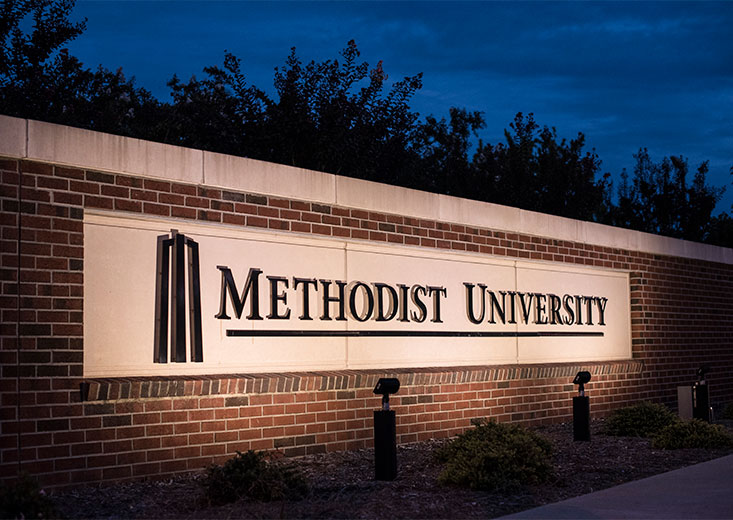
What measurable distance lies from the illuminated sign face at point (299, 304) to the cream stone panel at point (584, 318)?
0.03m

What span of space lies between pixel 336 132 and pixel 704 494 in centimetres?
1279

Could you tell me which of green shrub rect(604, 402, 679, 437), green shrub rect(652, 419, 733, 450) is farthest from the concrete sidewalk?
green shrub rect(604, 402, 679, 437)

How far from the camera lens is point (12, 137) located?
8.50 m

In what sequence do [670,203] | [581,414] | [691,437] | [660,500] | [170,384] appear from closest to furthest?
1. [660,500]
2. [170,384]
3. [691,437]
4. [581,414]
5. [670,203]

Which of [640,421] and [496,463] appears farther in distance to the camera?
[640,421]

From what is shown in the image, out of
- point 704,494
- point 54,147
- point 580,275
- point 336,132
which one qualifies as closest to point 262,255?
point 54,147

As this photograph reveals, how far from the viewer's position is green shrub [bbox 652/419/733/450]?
38.3ft

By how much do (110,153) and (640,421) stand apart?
7.83m

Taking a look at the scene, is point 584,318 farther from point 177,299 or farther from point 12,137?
point 12,137

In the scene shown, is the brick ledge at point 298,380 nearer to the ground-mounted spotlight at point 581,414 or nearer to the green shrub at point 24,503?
the ground-mounted spotlight at point 581,414

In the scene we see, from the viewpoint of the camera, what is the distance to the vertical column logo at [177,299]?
31.5ft

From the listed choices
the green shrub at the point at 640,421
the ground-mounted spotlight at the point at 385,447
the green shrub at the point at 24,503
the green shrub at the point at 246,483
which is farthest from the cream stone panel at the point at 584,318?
the green shrub at the point at 24,503

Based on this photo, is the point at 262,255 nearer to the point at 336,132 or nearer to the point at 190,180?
the point at 190,180

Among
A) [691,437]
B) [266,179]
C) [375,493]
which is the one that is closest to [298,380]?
[266,179]
